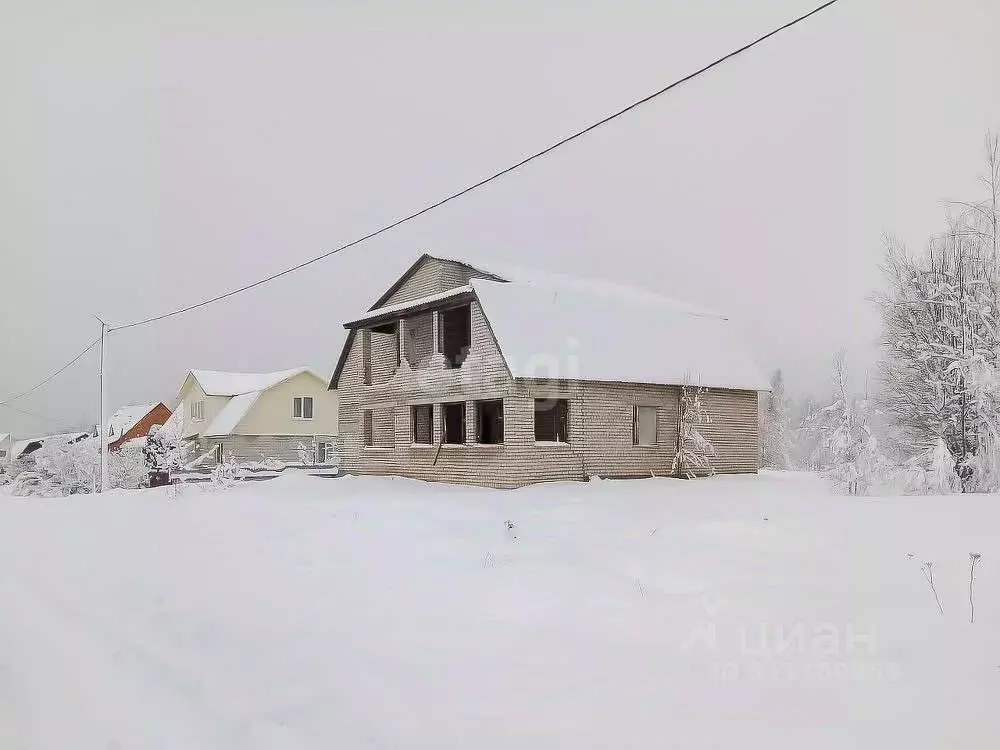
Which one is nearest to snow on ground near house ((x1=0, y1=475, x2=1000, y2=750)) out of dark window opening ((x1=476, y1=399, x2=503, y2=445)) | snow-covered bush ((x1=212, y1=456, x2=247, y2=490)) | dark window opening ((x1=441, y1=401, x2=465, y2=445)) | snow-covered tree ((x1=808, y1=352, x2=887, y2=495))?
snow-covered tree ((x1=808, y1=352, x2=887, y2=495))

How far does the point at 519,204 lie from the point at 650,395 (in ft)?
16.4

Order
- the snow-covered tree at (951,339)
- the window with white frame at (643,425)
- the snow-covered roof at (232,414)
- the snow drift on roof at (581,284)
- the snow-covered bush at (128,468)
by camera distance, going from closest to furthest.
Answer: the snow-covered tree at (951,339) → the snow-covered roof at (232,414) → the snow-covered bush at (128,468) → the snow drift on roof at (581,284) → the window with white frame at (643,425)

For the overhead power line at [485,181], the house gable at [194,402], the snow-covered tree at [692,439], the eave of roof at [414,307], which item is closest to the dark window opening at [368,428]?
the eave of roof at [414,307]

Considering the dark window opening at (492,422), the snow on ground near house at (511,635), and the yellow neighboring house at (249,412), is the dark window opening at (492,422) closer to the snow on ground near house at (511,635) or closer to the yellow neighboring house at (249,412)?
the yellow neighboring house at (249,412)

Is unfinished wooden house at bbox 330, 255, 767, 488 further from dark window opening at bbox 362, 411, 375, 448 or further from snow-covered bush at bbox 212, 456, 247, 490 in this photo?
snow-covered bush at bbox 212, 456, 247, 490

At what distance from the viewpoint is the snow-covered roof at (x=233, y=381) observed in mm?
6160

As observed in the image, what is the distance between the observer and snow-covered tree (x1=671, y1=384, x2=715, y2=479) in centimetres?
1045

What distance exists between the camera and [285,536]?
16.8 feet

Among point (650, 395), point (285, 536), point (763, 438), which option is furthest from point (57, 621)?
point (763, 438)

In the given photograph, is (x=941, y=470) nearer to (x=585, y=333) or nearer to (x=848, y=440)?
(x=848, y=440)

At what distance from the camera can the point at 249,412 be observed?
7.43 meters

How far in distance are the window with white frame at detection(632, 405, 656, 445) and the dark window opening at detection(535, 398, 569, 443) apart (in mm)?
1151

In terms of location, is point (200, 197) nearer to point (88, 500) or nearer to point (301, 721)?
point (88, 500)

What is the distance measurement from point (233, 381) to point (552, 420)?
4.89 metres
